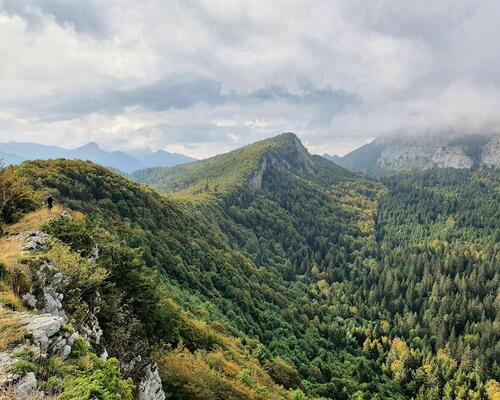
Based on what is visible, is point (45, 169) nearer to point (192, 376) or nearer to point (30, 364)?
point (192, 376)

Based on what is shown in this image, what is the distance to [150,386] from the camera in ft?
66.9

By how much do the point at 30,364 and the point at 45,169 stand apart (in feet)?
199

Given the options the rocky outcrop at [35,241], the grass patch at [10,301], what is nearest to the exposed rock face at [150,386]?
the grass patch at [10,301]

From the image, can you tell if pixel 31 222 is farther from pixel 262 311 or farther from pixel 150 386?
pixel 262 311

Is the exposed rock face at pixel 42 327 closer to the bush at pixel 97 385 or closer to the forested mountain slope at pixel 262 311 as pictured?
the bush at pixel 97 385

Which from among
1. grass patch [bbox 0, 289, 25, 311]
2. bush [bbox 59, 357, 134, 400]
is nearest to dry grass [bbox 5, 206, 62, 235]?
grass patch [bbox 0, 289, 25, 311]

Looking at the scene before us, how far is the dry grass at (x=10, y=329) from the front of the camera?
13.3 metres

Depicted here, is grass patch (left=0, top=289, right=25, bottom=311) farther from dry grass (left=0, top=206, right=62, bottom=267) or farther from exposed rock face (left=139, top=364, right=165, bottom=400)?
exposed rock face (left=139, top=364, right=165, bottom=400)

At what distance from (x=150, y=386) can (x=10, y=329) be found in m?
9.02

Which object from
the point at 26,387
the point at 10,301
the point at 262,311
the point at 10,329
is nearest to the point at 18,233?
the point at 10,301

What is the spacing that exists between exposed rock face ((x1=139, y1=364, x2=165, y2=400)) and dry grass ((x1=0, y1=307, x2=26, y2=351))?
730 centimetres

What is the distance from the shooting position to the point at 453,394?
113 m

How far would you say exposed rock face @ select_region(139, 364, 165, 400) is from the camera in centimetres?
1927

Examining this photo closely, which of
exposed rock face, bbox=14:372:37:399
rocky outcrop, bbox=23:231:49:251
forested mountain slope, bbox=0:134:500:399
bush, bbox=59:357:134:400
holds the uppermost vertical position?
rocky outcrop, bbox=23:231:49:251
